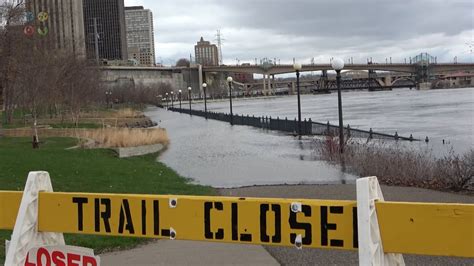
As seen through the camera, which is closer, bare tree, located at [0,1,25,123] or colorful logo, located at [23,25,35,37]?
Answer: bare tree, located at [0,1,25,123]

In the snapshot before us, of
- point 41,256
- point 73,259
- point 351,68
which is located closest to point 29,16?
point 41,256

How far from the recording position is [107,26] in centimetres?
14238

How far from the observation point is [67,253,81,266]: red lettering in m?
4.25

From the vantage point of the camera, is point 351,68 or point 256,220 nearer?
point 256,220

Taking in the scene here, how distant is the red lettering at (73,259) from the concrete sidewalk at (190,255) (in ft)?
7.60

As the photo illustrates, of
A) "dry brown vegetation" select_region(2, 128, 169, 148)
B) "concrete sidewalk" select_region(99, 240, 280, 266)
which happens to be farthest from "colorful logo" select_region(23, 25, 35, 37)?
"concrete sidewalk" select_region(99, 240, 280, 266)

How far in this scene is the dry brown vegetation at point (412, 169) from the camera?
12.2 m

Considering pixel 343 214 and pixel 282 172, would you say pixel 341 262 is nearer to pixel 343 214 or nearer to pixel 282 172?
pixel 343 214

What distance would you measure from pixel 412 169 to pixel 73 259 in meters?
10.9

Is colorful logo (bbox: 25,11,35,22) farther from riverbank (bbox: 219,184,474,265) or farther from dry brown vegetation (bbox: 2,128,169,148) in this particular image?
riverbank (bbox: 219,184,474,265)

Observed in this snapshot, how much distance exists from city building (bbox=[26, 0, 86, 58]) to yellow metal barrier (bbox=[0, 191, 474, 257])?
62.3 ft

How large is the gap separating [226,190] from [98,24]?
12792 centimetres

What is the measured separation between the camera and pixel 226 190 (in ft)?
41.5

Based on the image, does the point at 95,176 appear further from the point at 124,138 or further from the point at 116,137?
the point at 116,137
